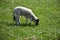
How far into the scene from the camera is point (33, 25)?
2311 cm

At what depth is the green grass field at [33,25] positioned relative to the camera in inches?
797

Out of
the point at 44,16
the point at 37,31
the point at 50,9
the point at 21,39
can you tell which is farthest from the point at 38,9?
the point at 21,39

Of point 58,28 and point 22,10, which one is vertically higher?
point 22,10

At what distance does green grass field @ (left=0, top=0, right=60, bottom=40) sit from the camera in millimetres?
20250

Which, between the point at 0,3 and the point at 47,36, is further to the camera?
the point at 0,3

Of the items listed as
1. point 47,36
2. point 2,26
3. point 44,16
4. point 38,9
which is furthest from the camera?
point 38,9

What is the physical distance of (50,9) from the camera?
31.2 meters

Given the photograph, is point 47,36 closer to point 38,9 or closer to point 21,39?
point 21,39

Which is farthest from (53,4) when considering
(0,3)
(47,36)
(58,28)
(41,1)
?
(47,36)

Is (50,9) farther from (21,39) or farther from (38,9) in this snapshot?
(21,39)

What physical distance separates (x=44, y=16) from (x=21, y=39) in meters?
8.33

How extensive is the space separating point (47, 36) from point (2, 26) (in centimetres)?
A: 407

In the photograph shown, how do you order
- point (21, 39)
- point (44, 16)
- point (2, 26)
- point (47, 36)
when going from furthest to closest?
1. point (44, 16)
2. point (2, 26)
3. point (47, 36)
4. point (21, 39)

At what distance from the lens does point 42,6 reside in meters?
32.6
